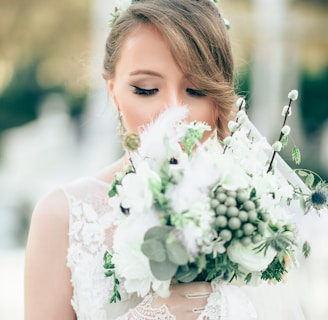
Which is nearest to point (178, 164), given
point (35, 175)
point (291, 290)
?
point (291, 290)

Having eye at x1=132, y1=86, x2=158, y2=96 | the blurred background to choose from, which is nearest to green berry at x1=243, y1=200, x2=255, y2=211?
eye at x1=132, y1=86, x2=158, y2=96

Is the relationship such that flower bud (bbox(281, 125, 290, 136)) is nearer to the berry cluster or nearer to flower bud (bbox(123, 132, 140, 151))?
the berry cluster

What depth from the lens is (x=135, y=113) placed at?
2.57 meters

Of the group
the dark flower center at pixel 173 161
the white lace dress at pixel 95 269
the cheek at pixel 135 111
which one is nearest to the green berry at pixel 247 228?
the dark flower center at pixel 173 161

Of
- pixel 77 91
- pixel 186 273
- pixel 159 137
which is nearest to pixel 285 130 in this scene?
pixel 159 137

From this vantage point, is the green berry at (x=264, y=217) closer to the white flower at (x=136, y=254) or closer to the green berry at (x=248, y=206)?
the green berry at (x=248, y=206)

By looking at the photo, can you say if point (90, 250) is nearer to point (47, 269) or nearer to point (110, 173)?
point (47, 269)

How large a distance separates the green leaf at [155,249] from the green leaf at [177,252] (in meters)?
0.02

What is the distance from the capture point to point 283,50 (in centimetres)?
1275

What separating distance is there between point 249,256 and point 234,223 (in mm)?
139

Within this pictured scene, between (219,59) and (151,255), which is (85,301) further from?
(219,59)

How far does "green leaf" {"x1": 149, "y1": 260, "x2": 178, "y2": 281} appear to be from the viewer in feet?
6.49

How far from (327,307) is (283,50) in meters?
7.02

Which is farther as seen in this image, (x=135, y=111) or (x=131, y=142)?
(x=135, y=111)
